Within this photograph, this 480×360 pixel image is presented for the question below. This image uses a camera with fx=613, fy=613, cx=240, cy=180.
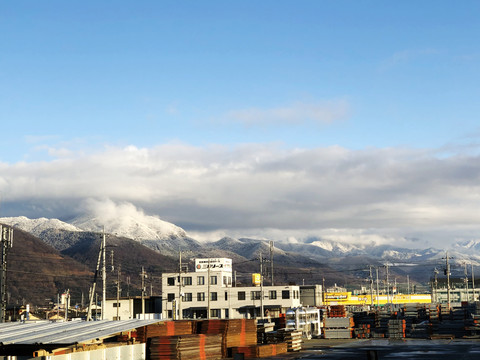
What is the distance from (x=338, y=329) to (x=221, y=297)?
5983 centimetres

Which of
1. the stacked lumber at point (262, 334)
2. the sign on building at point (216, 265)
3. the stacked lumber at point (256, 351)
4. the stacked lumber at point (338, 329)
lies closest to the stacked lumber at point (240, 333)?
the stacked lumber at point (256, 351)

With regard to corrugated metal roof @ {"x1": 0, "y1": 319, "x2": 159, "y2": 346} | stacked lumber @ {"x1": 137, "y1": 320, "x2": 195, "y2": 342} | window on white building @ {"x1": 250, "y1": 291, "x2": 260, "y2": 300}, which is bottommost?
stacked lumber @ {"x1": 137, "y1": 320, "x2": 195, "y2": 342}

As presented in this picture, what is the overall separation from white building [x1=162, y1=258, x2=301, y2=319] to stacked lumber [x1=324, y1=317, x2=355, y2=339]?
170ft

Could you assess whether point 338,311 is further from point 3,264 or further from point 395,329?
point 3,264

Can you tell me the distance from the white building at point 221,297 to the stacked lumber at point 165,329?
82141 mm

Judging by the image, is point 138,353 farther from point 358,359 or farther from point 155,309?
point 155,309

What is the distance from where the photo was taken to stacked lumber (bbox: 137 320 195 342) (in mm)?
48812

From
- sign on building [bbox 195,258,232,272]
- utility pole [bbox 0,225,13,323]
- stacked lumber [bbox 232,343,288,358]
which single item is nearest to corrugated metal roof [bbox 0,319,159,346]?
stacked lumber [bbox 232,343,288,358]

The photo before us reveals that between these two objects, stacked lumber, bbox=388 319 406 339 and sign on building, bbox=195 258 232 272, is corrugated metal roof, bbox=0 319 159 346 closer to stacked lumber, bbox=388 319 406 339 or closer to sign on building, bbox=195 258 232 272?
stacked lumber, bbox=388 319 406 339

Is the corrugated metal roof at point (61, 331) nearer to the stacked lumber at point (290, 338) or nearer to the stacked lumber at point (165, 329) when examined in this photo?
the stacked lumber at point (165, 329)

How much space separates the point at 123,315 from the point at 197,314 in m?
16.7

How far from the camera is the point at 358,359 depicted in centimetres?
5094

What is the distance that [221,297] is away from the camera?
138750 millimetres

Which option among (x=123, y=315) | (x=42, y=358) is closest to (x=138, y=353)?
(x=42, y=358)
